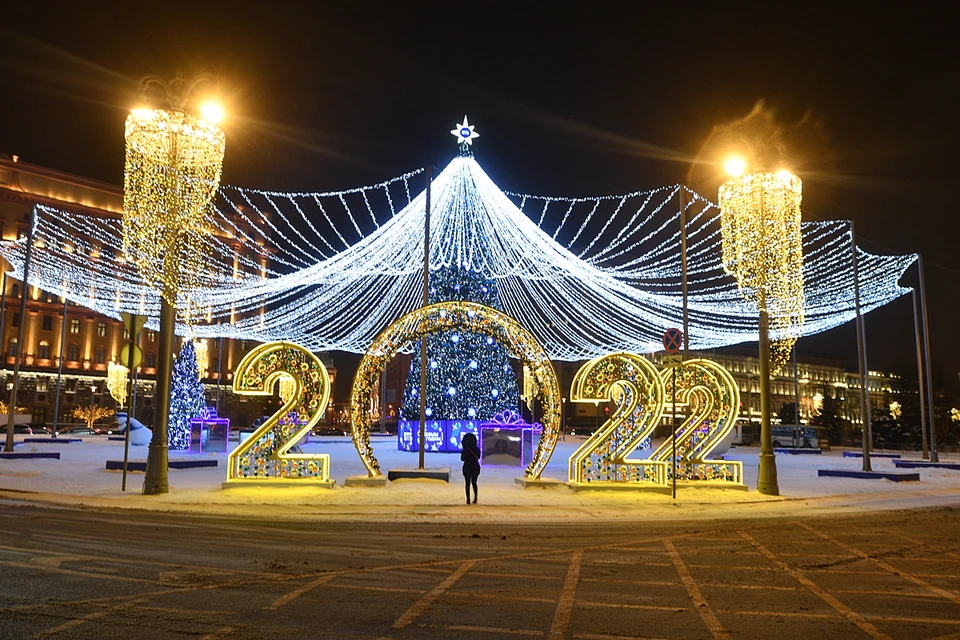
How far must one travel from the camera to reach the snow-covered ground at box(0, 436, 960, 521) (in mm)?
13922

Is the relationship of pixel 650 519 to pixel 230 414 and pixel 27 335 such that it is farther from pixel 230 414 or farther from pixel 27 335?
pixel 27 335

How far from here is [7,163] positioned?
74875mm

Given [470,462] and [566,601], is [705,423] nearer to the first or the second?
[470,462]

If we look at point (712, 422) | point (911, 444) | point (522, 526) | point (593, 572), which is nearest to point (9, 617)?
point (593, 572)

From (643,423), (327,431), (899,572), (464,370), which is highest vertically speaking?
(464,370)

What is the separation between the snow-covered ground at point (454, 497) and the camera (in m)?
13.9

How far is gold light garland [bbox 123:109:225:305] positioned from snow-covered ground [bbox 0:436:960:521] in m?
4.19

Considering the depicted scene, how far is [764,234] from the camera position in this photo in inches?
693

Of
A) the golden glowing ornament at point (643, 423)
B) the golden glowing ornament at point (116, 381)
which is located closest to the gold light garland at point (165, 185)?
the golden glowing ornament at point (643, 423)

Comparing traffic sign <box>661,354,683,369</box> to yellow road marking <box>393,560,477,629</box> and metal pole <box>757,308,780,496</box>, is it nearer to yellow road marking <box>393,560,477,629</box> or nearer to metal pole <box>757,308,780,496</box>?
metal pole <box>757,308,780,496</box>

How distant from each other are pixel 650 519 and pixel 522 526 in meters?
2.62

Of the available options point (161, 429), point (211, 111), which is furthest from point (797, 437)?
point (211, 111)

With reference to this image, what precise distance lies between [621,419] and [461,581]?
411 inches

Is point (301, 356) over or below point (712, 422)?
over
